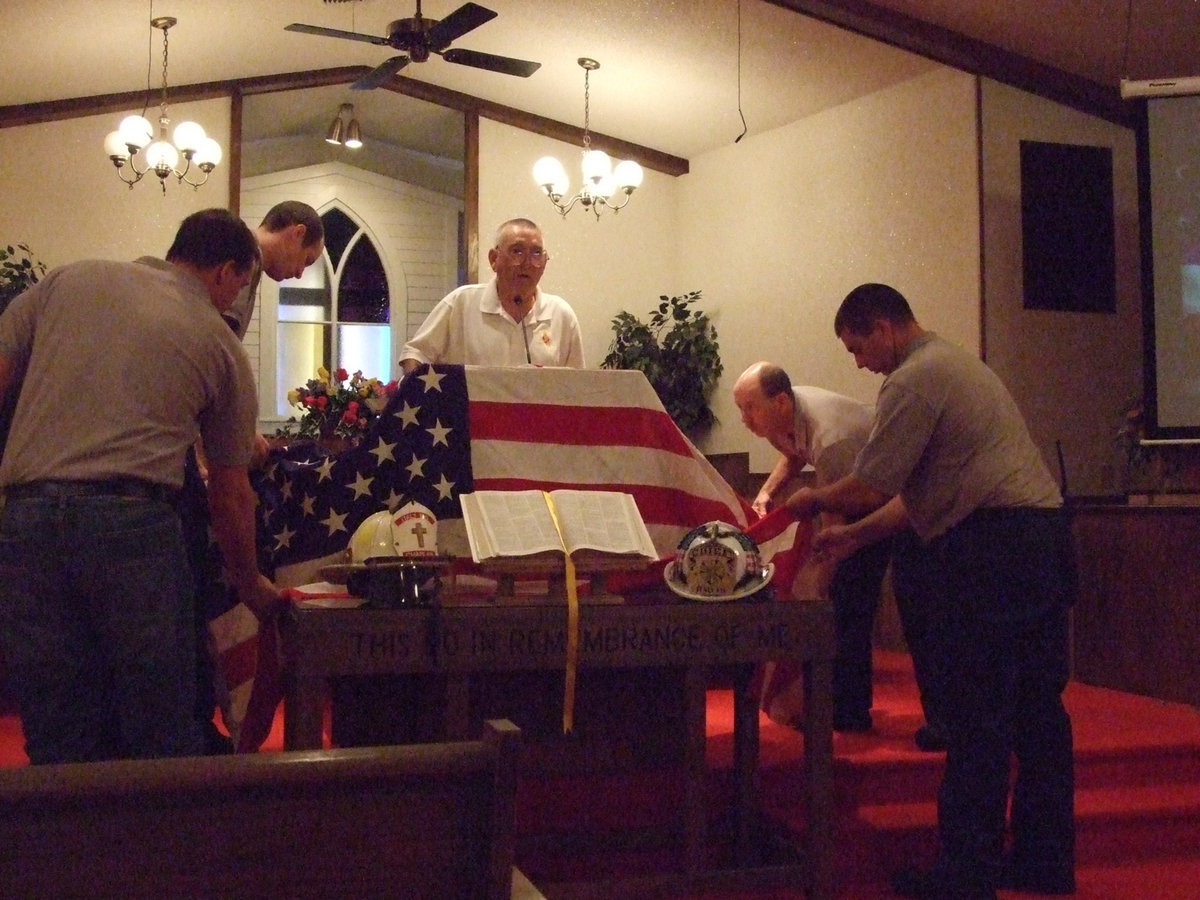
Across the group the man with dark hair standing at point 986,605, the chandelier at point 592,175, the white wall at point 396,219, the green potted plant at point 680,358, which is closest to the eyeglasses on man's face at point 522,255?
the man with dark hair standing at point 986,605

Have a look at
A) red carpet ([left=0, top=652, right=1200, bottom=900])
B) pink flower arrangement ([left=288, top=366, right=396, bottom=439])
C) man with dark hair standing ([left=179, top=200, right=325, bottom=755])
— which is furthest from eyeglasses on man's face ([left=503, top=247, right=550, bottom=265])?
pink flower arrangement ([left=288, top=366, right=396, bottom=439])

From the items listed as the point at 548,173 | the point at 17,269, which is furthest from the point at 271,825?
the point at 17,269

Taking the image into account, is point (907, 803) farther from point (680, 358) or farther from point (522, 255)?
point (680, 358)

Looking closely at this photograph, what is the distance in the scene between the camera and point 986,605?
3.02 m

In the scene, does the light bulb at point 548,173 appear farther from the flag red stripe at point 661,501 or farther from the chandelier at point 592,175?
the flag red stripe at point 661,501

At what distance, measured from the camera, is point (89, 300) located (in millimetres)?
2420

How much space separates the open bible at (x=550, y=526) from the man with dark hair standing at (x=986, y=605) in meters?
0.81

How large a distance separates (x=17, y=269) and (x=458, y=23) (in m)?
3.87

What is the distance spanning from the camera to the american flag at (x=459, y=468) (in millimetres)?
3025

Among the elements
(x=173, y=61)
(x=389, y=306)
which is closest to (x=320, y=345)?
(x=389, y=306)

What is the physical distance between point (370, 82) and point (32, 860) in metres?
5.73

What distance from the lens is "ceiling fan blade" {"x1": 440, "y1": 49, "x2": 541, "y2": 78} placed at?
572 cm

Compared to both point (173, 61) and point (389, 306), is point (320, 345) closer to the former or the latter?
point (389, 306)

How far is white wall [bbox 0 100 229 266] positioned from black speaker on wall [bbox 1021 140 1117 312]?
5.27 metres
